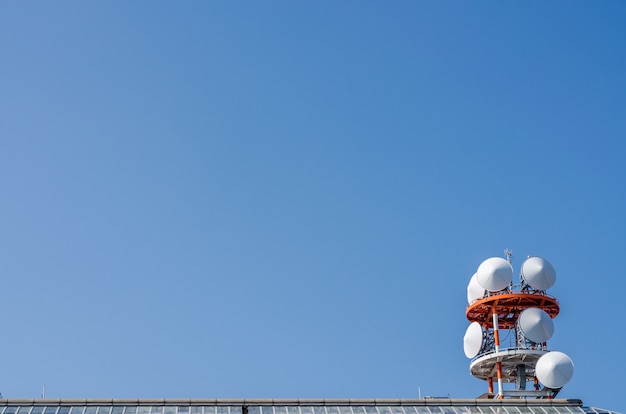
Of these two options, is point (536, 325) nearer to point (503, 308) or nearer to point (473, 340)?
point (503, 308)

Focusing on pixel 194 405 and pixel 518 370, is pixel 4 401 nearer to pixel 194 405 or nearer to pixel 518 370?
pixel 194 405

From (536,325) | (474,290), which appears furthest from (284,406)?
(474,290)

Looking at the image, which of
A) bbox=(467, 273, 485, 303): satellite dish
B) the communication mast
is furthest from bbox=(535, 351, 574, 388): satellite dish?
bbox=(467, 273, 485, 303): satellite dish

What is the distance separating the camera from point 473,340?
352ft

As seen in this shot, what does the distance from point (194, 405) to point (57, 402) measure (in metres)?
10.2

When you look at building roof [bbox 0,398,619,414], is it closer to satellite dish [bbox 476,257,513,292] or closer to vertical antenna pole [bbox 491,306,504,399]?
vertical antenna pole [bbox 491,306,504,399]

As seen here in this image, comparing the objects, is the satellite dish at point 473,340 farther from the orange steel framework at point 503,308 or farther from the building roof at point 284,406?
the building roof at point 284,406

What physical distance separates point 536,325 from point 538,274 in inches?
213

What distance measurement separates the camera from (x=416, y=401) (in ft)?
267

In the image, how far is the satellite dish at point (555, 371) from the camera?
9919cm

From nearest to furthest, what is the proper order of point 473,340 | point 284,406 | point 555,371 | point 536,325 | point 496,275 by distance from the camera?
point 284,406
point 555,371
point 536,325
point 496,275
point 473,340

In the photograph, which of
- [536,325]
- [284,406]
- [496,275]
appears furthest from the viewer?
[496,275]

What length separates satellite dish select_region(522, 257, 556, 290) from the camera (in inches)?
4181

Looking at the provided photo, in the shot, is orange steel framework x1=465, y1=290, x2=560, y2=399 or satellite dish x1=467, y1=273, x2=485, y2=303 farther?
satellite dish x1=467, y1=273, x2=485, y2=303
